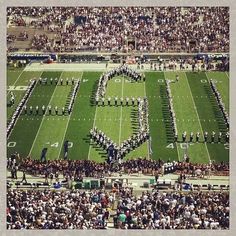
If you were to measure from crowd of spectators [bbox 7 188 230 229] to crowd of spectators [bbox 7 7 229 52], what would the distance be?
32790 millimetres

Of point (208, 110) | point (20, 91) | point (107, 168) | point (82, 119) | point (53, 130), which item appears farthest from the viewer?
point (20, 91)

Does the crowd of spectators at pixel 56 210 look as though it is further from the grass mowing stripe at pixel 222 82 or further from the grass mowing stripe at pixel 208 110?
the grass mowing stripe at pixel 222 82

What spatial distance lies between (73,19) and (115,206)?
40.7 meters

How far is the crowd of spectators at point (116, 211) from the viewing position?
116ft

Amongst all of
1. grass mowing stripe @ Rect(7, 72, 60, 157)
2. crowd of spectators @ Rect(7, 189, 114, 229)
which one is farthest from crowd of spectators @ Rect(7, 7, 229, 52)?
crowd of spectators @ Rect(7, 189, 114, 229)

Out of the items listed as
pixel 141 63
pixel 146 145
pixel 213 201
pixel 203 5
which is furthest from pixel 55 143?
pixel 203 5

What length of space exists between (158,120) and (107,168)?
8.74m

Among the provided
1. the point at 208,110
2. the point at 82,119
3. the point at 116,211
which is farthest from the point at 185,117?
the point at 116,211

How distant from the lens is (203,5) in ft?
252

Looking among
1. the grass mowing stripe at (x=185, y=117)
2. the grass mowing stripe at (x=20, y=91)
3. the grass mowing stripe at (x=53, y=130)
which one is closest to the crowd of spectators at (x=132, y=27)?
the grass mowing stripe at (x=20, y=91)

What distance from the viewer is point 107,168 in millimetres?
44781

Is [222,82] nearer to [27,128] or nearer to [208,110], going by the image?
[208,110]

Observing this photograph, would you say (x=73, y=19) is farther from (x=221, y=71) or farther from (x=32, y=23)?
(x=221, y=71)

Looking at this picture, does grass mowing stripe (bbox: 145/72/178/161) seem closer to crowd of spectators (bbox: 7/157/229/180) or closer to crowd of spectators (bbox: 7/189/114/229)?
crowd of spectators (bbox: 7/157/229/180)
